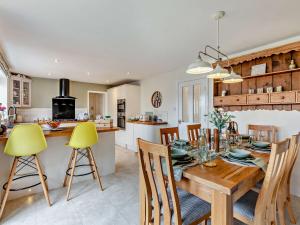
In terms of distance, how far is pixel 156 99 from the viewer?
518 cm

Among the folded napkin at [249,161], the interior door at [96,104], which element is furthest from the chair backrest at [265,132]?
the interior door at [96,104]

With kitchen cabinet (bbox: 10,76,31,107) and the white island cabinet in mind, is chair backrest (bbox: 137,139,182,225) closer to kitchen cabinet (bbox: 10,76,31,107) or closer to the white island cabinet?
the white island cabinet

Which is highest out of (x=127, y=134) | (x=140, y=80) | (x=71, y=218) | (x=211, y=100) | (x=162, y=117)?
(x=140, y=80)

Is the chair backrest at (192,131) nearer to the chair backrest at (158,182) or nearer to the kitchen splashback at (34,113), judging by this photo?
the chair backrest at (158,182)

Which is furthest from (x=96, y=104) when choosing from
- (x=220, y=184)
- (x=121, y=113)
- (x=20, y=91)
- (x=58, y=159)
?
(x=220, y=184)

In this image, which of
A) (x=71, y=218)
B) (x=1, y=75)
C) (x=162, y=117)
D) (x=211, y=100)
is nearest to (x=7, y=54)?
(x=1, y=75)

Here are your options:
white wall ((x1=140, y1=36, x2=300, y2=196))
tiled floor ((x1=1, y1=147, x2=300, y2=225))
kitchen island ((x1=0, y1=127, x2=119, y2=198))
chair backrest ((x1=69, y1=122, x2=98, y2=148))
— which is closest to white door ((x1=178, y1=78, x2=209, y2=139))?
white wall ((x1=140, y1=36, x2=300, y2=196))

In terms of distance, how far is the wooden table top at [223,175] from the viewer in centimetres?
107

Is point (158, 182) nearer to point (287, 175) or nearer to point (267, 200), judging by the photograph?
point (267, 200)

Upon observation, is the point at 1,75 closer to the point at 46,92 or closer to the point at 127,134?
the point at 46,92

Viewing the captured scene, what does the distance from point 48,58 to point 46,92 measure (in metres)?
2.74

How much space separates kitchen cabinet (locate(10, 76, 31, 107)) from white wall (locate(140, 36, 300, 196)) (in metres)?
3.63

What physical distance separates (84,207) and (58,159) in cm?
95

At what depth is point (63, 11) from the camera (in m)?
1.88
